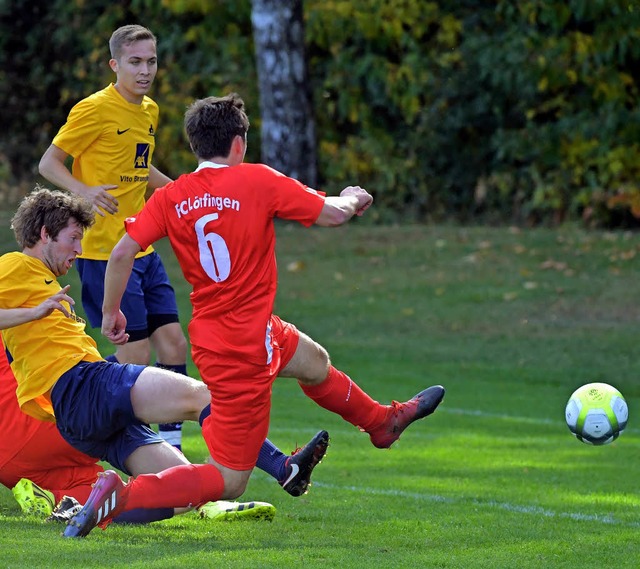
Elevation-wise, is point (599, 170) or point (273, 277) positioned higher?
A: point (273, 277)

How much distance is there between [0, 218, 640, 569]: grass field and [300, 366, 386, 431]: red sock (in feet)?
1.64

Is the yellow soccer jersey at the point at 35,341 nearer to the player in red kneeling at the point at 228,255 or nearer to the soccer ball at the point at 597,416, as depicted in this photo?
the player in red kneeling at the point at 228,255

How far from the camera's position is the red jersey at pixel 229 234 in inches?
243

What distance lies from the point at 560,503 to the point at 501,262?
9811mm

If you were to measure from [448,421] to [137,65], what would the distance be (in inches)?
170

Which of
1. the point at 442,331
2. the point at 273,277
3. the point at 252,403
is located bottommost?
the point at 442,331

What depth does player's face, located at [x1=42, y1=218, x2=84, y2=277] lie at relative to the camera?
6.68m

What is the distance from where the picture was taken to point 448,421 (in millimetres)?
11156

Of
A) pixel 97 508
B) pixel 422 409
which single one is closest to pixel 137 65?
pixel 422 409

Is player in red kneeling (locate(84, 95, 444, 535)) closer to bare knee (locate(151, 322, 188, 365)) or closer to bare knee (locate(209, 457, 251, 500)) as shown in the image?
bare knee (locate(209, 457, 251, 500))

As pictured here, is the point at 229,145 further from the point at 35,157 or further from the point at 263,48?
the point at 35,157

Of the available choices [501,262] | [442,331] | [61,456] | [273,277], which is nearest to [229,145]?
[273,277]

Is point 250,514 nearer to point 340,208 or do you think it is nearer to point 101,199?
point 340,208

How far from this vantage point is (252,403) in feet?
20.6
